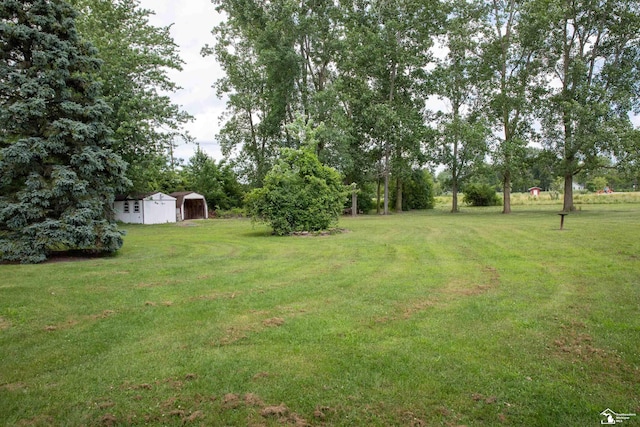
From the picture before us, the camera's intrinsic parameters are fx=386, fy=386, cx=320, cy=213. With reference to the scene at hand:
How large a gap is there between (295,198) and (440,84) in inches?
941

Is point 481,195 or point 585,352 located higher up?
point 481,195

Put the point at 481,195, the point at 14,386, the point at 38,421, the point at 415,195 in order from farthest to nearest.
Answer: the point at 481,195 < the point at 415,195 < the point at 14,386 < the point at 38,421

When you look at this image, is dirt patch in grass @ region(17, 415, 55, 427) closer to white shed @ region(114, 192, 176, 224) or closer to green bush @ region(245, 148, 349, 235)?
green bush @ region(245, 148, 349, 235)

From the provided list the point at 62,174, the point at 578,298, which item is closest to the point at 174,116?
the point at 62,174

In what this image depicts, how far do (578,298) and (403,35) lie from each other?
31.2 m

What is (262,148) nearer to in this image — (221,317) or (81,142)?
(81,142)

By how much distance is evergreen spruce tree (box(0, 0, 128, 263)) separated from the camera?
1035cm

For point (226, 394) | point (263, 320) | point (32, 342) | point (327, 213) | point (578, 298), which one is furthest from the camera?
point (327, 213)

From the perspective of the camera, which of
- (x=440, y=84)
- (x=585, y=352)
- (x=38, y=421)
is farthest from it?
(x=440, y=84)

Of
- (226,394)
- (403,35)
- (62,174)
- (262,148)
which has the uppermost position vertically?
(403,35)

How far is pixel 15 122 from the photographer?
34.4 ft

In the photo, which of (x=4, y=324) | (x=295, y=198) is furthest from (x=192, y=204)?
(x=4, y=324)

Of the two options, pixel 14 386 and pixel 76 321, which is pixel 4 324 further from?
pixel 14 386

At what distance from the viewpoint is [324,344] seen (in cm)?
457
